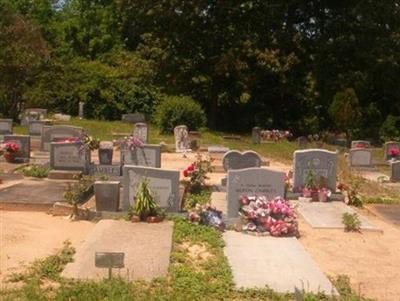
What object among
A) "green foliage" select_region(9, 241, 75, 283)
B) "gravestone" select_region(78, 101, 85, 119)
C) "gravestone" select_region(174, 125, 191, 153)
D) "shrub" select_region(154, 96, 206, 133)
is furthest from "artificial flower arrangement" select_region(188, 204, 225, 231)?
"gravestone" select_region(78, 101, 85, 119)

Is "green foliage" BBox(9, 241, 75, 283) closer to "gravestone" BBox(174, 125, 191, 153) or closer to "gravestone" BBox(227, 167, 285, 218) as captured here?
"gravestone" BBox(227, 167, 285, 218)

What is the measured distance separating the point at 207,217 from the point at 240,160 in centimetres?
464

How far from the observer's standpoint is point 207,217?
10.4m

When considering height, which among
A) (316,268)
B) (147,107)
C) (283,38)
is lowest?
(316,268)

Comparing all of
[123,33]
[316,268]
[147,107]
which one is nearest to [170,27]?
[147,107]

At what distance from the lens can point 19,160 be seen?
17.4 m

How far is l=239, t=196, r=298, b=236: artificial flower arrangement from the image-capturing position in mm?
10070

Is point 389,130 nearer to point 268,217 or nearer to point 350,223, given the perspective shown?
point 350,223

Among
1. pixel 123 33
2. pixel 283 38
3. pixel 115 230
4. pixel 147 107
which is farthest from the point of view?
pixel 123 33

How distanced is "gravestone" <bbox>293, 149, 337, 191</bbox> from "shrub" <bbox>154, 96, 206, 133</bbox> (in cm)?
1396

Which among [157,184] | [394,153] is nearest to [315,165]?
[157,184]

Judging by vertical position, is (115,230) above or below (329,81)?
below

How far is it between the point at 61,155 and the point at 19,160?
2.72 meters

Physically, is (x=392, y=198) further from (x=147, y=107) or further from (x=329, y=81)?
(x=147, y=107)
